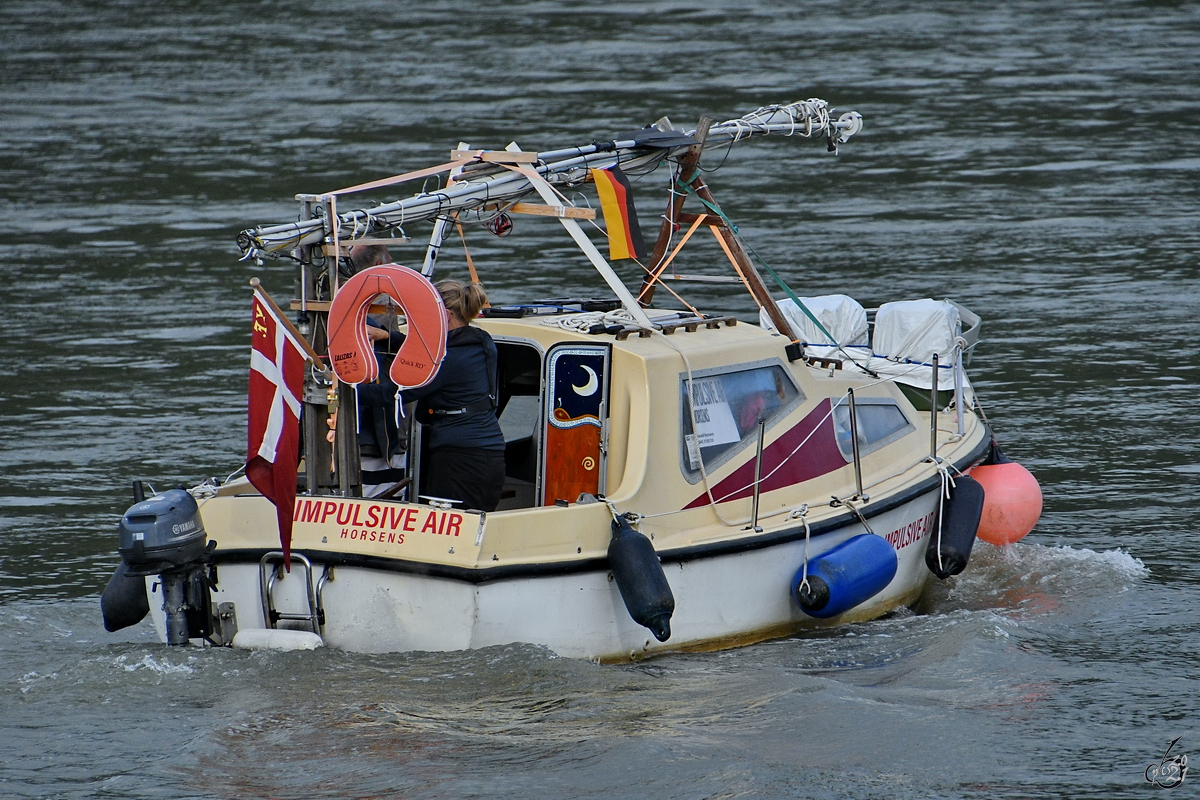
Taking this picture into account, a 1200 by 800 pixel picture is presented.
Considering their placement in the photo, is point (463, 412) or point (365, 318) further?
point (463, 412)

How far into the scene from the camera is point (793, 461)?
9258 millimetres

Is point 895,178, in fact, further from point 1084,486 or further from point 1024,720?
point 1024,720

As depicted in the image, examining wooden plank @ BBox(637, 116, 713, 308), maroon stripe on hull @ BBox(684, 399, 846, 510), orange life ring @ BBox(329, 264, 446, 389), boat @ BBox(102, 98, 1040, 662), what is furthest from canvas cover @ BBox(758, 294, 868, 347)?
orange life ring @ BBox(329, 264, 446, 389)

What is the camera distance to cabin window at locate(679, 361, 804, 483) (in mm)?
8758

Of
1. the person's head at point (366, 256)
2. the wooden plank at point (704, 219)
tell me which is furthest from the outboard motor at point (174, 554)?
the wooden plank at point (704, 219)

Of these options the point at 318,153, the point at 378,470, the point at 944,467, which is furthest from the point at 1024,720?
the point at 318,153

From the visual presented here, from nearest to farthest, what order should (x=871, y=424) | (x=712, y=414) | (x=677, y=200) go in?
(x=712, y=414)
(x=677, y=200)
(x=871, y=424)

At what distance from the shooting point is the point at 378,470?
901 centimetres

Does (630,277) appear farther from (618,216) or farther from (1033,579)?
(618,216)

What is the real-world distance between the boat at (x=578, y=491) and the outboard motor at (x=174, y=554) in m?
0.01

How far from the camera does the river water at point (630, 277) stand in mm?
7547

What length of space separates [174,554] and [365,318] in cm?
149

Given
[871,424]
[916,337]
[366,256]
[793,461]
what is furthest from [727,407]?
[916,337]

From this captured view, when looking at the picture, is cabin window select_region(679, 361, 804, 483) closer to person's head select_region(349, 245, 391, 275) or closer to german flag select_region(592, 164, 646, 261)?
german flag select_region(592, 164, 646, 261)
